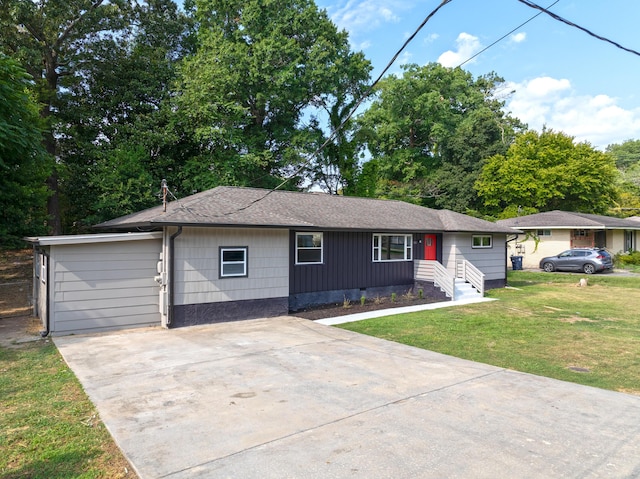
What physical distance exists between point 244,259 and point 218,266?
76cm

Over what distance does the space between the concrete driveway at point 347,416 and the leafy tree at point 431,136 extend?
30.3 metres

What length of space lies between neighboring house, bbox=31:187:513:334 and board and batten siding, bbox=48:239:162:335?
0.02 metres

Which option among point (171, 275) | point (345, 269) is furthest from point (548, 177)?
point (171, 275)

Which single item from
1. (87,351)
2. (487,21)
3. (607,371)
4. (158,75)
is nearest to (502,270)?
(607,371)

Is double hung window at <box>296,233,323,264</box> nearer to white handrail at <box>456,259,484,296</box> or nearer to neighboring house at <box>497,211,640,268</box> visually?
white handrail at <box>456,259,484,296</box>

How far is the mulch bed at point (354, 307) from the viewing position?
11.7 meters

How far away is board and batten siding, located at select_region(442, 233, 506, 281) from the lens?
16188 millimetres

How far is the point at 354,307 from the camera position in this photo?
1277 cm

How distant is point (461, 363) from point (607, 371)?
7.36 ft

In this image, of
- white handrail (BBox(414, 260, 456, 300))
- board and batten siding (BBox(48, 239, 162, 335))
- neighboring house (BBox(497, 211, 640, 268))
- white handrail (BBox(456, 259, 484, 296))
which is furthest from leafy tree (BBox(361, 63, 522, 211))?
board and batten siding (BBox(48, 239, 162, 335))

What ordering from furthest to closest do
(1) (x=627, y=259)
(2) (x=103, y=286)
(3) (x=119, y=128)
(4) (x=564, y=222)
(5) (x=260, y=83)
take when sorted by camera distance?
(1) (x=627, y=259) < (4) (x=564, y=222) < (5) (x=260, y=83) < (3) (x=119, y=128) < (2) (x=103, y=286)

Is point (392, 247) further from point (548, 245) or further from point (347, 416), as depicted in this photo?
point (548, 245)

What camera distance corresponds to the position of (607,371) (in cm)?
641

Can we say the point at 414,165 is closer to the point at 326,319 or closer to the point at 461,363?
the point at 326,319
